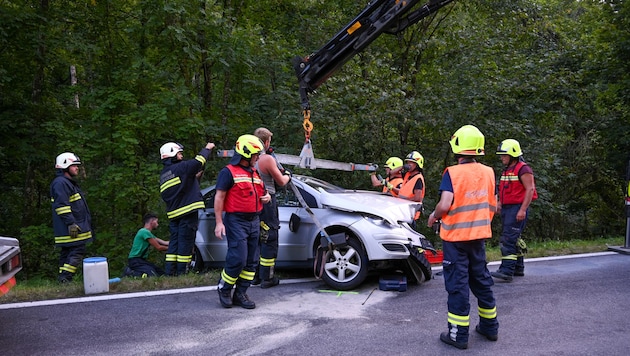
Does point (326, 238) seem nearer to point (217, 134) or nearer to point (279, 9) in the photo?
point (217, 134)

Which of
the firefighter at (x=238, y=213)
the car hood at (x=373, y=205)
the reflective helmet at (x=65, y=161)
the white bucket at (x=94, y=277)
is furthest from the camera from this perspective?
the reflective helmet at (x=65, y=161)

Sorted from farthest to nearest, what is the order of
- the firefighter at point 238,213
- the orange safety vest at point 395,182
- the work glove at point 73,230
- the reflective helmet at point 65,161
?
the orange safety vest at point 395,182, the reflective helmet at point 65,161, the work glove at point 73,230, the firefighter at point 238,213

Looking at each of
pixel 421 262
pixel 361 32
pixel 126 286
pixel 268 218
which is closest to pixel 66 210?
pixel 126 286

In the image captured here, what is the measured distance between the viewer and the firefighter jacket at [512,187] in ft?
23.2

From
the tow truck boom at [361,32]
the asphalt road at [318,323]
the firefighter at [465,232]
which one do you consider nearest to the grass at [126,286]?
the asphalt road at [318,323]

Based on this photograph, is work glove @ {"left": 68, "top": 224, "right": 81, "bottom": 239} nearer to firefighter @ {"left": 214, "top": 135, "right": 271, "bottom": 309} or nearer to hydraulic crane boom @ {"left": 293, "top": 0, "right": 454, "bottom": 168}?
firefighter @ {"left": 214, "top": 135, "right": 271, "bottom": 309}

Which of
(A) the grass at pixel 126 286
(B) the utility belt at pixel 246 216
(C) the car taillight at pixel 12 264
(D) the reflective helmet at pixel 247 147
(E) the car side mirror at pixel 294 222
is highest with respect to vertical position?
(D) the reflective helmet at pixel 247 147

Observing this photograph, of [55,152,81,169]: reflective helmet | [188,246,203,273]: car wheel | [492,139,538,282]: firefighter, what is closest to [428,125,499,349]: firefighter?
[492,139,538,282]: firefighter

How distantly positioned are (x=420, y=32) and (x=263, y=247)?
10.1m

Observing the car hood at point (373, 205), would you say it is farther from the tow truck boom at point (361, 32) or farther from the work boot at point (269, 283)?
the tow truck boom at point (361, 32)

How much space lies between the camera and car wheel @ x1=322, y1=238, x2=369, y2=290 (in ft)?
21.1

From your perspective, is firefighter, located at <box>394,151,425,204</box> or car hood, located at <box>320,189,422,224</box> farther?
firefighter, located at <box>394,151,425,204</box>

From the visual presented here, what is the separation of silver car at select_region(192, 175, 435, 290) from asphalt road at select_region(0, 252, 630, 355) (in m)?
0.28

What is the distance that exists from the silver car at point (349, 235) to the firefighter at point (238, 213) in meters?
1.20
